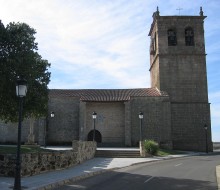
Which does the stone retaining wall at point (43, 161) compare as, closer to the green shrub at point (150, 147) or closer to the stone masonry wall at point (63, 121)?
the green shrub at point (150, 147)

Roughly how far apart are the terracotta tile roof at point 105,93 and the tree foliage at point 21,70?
2106 cm

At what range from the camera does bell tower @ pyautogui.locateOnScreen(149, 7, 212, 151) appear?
4541cm

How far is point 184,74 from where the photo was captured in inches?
1864

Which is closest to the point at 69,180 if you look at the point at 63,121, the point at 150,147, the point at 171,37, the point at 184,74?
the point at 150,147

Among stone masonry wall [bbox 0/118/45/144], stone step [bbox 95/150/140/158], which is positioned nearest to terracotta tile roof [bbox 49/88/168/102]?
stone masonry wall [bbox 0/118/45/144]

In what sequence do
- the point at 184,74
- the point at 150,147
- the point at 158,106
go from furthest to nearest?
1. the point at 184,74
2. the point at 158,106
3. the point at 150,147

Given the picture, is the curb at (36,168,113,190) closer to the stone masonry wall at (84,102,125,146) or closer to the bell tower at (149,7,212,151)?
the stone masonry wall at (84,102,125,146)

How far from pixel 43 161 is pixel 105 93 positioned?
30062 millimetres

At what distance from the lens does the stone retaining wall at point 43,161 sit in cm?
1528

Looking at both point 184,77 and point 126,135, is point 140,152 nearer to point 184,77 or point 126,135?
point 126,135

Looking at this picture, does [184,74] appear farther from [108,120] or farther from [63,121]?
[63,121]

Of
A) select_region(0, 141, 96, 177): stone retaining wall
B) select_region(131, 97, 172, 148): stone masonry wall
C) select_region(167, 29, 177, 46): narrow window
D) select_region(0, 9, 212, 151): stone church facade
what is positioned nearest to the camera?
select_region(0, 141, 96, 177): stone retaining wall

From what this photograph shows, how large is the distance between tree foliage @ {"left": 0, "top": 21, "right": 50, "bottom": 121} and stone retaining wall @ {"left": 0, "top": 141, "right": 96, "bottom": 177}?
3962 mm

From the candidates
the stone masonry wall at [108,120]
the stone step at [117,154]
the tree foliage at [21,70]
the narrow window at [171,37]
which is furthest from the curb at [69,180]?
the narrow window at [171,37]
